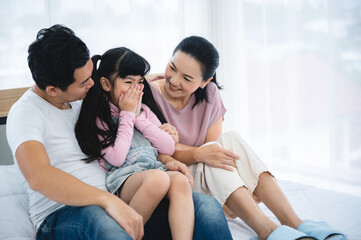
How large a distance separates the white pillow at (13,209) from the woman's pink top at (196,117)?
747mm

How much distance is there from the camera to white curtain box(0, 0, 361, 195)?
2.37 metres

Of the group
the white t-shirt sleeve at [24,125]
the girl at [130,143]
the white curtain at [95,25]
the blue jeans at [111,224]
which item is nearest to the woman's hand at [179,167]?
the girl at [130,143]

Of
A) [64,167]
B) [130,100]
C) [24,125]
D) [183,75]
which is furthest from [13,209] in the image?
[183,75]

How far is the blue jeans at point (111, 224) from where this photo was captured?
1.08 metres

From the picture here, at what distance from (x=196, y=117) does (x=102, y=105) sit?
0.59 metres

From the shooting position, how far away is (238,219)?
1.63 meters

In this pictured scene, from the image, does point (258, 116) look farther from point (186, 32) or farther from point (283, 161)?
point (186, 32)

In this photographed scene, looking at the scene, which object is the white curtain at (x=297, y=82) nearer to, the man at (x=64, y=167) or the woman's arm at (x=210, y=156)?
the woman's arm at (x=210, y=156)

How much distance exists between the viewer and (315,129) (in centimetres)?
280

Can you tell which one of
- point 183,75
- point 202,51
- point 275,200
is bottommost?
point 275,200

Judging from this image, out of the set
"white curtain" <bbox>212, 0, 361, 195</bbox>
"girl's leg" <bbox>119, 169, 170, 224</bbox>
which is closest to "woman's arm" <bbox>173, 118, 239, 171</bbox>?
"girl's leg" <bbox>119, 169, 170, 224</bbox>

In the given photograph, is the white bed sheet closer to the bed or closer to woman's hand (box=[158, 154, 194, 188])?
the bed

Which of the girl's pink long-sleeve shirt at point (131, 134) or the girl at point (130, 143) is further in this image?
the girl's pink long-sleeve shirt at point (131, 134)

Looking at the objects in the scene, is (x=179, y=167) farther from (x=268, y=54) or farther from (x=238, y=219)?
(x=268, y=54)
